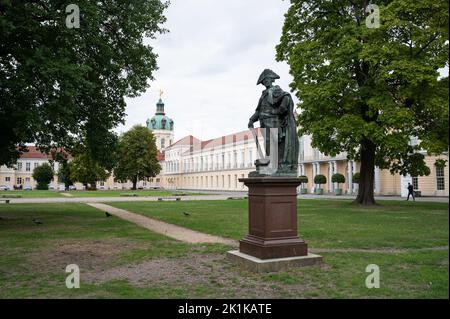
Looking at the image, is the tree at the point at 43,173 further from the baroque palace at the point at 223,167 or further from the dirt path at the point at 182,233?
the dirt path at the point at 182,233

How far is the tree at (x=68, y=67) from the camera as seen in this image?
1253cm

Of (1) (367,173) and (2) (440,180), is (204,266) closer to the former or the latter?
(1) (367,173)

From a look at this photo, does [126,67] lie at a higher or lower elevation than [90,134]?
higher

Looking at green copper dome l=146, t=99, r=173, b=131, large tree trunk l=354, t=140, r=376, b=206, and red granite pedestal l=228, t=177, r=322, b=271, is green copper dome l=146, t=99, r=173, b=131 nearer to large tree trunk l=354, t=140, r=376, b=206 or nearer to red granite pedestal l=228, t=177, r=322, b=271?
large tree trunk l=354, t=140, r=376, b=206

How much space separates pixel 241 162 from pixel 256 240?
69.3m

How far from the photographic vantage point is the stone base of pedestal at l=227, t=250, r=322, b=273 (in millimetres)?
7273

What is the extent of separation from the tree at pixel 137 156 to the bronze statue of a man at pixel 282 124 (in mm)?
66373

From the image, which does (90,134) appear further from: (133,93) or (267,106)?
(267,106)

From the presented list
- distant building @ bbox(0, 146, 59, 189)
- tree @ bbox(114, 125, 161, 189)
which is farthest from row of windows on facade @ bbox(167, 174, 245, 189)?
distant building @ bbox(0, 146, 59, 189)

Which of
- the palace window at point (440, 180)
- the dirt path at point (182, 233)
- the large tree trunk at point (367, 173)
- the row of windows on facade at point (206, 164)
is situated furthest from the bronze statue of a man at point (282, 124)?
the row of windows on facade at point (206, 164)

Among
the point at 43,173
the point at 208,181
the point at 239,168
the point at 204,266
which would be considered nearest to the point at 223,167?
the point at 239,168

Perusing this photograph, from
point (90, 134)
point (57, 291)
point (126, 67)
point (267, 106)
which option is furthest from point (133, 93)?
point (57, 291)

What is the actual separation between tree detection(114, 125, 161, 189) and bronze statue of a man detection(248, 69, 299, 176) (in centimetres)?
6637

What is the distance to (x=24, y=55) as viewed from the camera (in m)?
13.1
